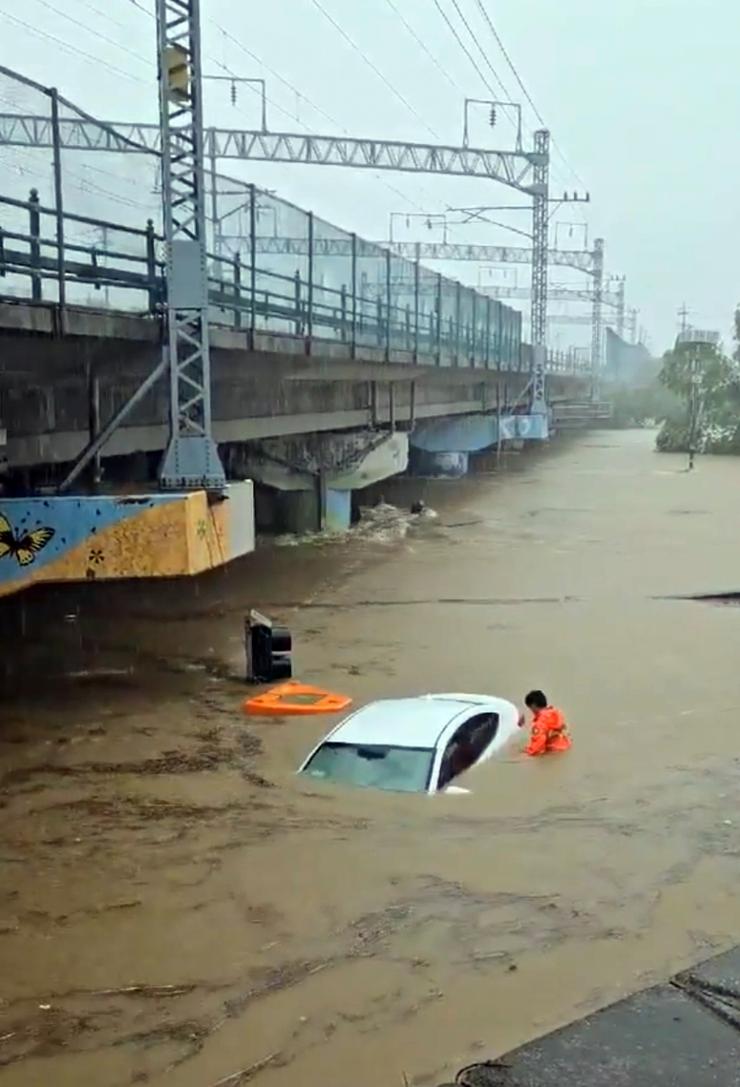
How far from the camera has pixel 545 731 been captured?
1102 cm

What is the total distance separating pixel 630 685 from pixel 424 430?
3448cm

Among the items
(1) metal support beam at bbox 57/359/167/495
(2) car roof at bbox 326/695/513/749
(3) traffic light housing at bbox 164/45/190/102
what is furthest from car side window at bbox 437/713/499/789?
(3) traffic light housing at bbox 164/45/190/102

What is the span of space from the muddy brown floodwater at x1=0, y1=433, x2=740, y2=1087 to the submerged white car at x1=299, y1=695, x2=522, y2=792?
212mm

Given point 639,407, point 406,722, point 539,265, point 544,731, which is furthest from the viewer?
point 639,407

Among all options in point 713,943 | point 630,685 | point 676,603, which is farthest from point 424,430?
point 713,943

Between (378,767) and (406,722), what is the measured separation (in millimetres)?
520

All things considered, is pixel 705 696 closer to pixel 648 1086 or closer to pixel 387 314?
pixel 648 1086

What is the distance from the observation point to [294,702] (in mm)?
12758

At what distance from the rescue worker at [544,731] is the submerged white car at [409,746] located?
15.3 inches

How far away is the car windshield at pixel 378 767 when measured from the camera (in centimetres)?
954

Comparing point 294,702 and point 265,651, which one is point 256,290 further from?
point 294,702

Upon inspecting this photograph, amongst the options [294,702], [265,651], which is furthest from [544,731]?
[265,651]

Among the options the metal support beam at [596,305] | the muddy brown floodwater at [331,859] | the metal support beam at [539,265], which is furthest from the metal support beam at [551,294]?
the muddy brown floodwater at [331,859]

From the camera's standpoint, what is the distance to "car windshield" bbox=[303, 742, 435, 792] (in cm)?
954
